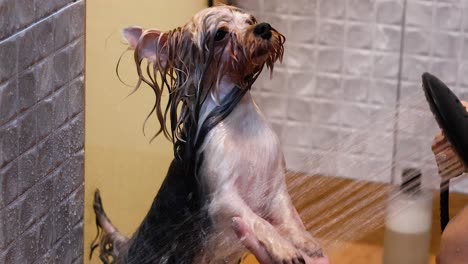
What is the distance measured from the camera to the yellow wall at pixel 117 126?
42.0 inches

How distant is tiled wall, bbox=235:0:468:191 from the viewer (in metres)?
1.66

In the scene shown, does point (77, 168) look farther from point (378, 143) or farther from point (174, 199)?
point (378, 143)

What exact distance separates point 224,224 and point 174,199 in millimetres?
62

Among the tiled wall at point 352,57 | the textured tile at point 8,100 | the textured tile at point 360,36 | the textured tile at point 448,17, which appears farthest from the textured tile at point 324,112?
the textured tile at point 8,100

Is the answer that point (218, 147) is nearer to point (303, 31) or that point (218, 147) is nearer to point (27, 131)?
point (27, 131)

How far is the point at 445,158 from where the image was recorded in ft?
3.12

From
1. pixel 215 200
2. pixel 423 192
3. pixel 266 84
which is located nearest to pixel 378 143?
pixel 423 192

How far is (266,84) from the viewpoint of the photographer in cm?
163

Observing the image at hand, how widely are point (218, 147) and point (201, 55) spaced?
8cm

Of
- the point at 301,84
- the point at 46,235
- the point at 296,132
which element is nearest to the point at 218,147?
the point at 46,235

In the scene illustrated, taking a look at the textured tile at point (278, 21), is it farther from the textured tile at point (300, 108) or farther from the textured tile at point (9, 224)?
the textured tile at point (9, 224)

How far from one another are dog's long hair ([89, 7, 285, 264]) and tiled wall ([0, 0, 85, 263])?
0.34 ft

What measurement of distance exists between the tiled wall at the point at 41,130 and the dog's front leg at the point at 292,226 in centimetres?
24

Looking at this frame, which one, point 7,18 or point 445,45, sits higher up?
point 7,18
